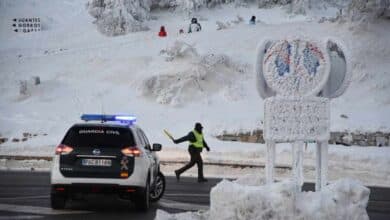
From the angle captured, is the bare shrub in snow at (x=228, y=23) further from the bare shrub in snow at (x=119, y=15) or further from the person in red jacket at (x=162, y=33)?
the bare shrub in snow at (x=119, y=15)

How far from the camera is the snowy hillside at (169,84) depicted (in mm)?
29609

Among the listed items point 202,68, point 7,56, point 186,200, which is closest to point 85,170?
point 186,200

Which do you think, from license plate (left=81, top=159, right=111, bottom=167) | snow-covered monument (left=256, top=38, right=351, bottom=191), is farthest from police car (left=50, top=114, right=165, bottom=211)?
snow-covered monument (left=256, top=38, right=351, bottom=191)

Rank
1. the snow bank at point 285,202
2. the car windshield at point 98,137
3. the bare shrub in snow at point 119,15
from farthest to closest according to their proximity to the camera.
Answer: the bare shrub in snow at point 119,15 → the car windshield at point 98,137 → the snow bank at point 285,202

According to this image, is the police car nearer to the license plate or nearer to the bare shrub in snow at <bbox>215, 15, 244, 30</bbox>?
the license plate

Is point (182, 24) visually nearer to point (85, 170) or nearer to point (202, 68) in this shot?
point (202, 68)

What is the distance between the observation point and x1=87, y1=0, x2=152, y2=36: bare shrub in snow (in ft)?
152

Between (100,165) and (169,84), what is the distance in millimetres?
21531

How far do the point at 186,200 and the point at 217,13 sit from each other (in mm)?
38823

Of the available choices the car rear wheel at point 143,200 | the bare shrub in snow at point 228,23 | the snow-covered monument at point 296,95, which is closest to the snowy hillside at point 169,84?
the bare shrub in snow at point 228,23

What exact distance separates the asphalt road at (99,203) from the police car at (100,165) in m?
0.35

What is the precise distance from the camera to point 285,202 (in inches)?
356

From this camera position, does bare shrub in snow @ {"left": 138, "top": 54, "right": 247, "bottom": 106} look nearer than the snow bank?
No

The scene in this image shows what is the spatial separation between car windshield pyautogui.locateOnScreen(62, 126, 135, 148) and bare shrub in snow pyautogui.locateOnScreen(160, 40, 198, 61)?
22675 millimetres
